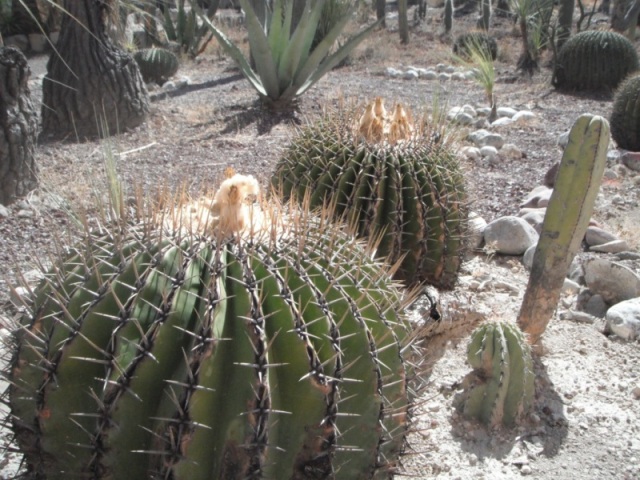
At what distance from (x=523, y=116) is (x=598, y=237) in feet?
13.0

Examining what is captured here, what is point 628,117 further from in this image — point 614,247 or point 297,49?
point 297,49

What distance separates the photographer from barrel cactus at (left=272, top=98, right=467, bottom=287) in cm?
283

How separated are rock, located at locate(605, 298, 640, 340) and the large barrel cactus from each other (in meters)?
2.14

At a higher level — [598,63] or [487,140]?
[598,63]

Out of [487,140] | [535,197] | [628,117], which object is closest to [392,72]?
[628,117]

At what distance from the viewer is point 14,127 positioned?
4.70m

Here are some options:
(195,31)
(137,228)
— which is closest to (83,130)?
(137,228)

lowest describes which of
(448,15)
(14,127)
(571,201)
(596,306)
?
(596,306)

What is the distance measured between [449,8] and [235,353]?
18.4m

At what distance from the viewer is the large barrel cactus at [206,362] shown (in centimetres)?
143

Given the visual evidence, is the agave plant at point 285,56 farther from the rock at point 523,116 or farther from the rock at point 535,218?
the rock at point 535,218

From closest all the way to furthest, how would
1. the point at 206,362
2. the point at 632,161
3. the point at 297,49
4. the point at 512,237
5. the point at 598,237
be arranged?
1. the point at 206,362
2. the point at 512,237
3. the point at 598,237
4. the point at 632,161
5. the point at 297,49

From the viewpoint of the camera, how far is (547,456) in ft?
8.58

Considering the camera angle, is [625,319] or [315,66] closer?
[625,319]
